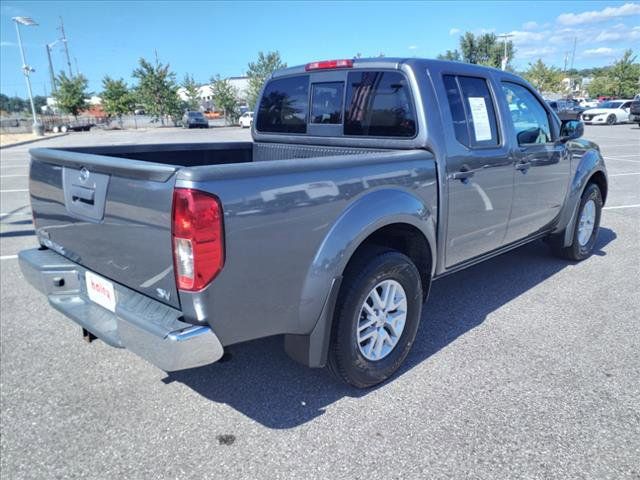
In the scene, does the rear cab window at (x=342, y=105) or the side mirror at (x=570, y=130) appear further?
the side mirror at (x=570, y=130)

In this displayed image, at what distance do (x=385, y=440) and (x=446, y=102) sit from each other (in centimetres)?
218

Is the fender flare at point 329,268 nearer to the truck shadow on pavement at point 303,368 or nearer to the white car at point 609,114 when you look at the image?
the truck shadow on pavement at point 303,368

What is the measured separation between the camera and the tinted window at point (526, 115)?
389 cm

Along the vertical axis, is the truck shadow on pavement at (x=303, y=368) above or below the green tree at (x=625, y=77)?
below

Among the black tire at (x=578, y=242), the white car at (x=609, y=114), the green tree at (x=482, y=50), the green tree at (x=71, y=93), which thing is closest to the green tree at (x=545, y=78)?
the green tree at (x=482, y=50)

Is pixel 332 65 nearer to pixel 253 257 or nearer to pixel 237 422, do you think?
pixel 253 257

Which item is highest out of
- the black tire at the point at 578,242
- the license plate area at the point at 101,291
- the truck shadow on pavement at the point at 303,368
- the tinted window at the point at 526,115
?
the tinted window at the point at 526,115

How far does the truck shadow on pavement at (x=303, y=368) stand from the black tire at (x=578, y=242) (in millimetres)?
477

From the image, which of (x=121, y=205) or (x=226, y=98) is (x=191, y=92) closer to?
(x=226, y=98)

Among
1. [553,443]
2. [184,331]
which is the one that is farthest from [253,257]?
[553,443]

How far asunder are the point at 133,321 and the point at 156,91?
52.1m

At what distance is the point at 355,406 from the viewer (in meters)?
2.74

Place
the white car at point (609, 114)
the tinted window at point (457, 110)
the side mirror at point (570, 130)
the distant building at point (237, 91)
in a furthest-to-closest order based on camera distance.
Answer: the distant building at point (237, 91) < the white car at point (609, 114) < the side mirror at point (570, 130) < the tinted window at point (457, 110)

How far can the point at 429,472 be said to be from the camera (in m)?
2.22
